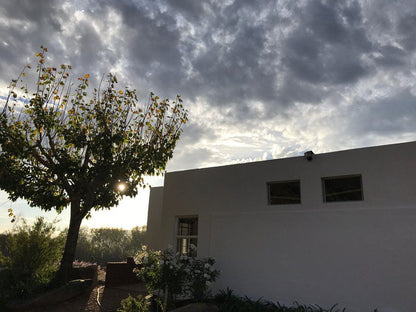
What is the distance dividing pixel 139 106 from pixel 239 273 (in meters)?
5.80

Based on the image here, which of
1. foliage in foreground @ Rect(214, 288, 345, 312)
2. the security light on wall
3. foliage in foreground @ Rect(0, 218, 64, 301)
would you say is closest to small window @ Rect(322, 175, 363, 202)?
the security light on wall

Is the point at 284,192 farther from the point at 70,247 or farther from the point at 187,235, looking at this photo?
the point at 70,247

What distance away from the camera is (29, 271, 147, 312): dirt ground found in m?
8.05

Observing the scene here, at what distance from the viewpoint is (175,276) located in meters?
7.50

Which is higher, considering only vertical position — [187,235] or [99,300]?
[187,235]

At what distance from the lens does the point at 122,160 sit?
31.3ft

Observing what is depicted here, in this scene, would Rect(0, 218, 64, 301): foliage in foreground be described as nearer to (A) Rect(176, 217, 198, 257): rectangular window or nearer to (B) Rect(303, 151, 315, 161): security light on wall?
(A) Rect(176, 217, 198, 257): rectangular window

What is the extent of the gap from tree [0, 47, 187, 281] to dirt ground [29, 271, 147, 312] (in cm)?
91

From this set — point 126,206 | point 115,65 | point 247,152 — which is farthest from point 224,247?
point 115,65

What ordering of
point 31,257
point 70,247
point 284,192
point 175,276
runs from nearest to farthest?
point 175,276, point 284,192, point 70,247, point 31,257

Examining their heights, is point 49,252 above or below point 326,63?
below

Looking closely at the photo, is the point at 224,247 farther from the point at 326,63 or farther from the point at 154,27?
the point at 154,27

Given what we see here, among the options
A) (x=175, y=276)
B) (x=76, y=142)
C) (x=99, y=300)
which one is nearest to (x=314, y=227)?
(x=175, y=276)

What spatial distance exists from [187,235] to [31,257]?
4.79m
